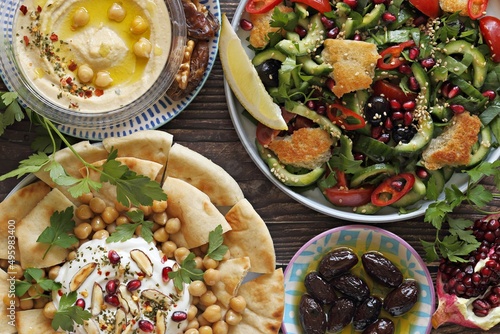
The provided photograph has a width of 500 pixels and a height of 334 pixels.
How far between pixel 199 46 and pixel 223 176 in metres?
0.75

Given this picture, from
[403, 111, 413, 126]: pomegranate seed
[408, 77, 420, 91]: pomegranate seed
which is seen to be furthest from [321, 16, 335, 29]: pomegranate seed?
[403, 111, 413, 126]: pomegranate seed

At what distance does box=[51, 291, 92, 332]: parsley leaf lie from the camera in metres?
3.29

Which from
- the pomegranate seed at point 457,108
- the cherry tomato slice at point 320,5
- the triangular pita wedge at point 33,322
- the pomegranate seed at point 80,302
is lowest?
the triangular pita wedge at point 33,322

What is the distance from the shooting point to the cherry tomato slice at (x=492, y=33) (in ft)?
11.5

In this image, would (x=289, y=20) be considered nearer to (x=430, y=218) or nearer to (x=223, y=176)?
(x=223, y=176)

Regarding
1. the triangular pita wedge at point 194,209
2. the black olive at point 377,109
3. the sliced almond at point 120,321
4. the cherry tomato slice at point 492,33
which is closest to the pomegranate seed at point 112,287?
the sliced almond at point 120,321

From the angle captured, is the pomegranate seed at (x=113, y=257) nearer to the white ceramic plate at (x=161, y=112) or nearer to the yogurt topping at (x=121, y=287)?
the yogurt topping at (x=121, y=287)

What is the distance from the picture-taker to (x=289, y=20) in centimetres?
351

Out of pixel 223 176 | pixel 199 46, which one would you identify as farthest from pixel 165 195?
pixel 199 46

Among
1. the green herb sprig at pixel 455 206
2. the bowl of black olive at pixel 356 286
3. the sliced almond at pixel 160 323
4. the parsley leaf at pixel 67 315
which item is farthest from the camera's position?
the bowl of black olive at pixel 356 286

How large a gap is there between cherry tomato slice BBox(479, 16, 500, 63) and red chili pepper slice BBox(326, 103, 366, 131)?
81cm

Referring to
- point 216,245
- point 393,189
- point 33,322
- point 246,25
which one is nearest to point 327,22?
point 246,25

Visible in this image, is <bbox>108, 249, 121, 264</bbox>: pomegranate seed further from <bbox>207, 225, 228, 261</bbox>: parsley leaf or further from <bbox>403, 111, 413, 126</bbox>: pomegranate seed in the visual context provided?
<bbox>403, 111, 413, 126</bbox>: pomegranate seed

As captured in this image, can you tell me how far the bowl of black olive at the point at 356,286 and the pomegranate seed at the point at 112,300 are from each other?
39.1 inches
